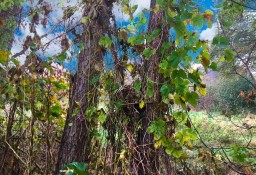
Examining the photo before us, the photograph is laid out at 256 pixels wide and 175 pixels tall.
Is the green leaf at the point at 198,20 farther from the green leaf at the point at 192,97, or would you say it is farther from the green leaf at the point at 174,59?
the green leaf at the point at 192,97

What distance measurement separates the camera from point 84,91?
2.26 metres

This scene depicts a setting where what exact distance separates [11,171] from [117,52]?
1.23 metres

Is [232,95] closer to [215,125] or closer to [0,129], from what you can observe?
[215,125]

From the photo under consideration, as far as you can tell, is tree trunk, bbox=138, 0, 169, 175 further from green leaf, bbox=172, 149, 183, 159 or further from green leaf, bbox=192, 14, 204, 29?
green leaf, bbox=192, 14, 204, 29

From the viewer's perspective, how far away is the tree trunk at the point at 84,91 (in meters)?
2.22

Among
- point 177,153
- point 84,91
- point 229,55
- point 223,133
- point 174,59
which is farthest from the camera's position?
point 223,133

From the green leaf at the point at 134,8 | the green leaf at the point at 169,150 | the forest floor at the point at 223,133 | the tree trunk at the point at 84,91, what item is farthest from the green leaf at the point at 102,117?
the forest floor at the point at 223,133

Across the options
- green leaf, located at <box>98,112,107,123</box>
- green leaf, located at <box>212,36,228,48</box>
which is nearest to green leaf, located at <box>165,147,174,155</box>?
green leaf, located at <box>98,112,107,123</box>

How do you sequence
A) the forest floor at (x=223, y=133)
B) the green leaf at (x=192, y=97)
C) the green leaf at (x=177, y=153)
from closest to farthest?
the green leaf at (x=192, y=97), the green leaf at (x=177, y=153), the forest floor at (x=223, y=133)

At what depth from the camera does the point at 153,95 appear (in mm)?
2004

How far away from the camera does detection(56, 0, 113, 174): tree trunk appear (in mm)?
2219

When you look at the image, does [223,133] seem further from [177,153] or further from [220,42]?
[220,42]

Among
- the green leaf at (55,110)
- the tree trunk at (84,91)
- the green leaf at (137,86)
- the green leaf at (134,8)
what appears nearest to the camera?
the green leaf at (137,86)

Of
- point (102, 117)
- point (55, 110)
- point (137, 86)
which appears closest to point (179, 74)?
point (137, 86)
